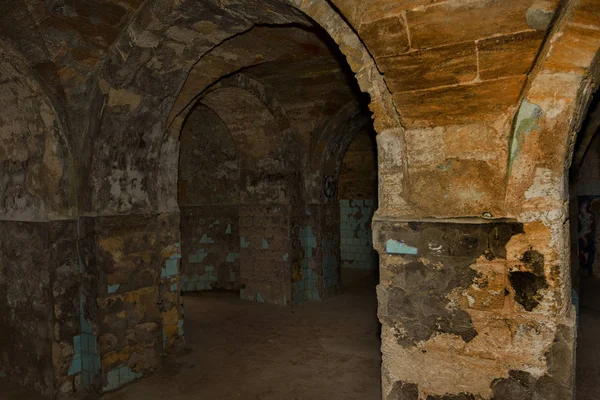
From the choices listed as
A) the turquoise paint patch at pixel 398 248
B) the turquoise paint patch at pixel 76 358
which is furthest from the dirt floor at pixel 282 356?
the turquoise paint patch at pixel 398 248

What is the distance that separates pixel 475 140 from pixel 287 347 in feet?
13.7

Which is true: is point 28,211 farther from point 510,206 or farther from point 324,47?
point 510,206

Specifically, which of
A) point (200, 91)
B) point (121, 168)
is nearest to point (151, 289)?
point (121, 168)

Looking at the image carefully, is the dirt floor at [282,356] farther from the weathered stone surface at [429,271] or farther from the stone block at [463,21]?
the stone block at [463,21]

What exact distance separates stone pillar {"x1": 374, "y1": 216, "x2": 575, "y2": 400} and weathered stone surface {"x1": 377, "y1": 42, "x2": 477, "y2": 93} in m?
0.72

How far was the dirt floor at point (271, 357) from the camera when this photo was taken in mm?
4582

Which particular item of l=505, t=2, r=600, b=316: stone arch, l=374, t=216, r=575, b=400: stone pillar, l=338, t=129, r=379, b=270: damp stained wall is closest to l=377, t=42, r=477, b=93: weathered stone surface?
l=505, t=2, r=600, b=316: stone arch

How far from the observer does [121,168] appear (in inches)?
189

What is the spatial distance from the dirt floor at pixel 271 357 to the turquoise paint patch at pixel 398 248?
7.72ft

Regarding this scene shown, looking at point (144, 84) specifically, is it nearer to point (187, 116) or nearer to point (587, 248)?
point (187, 116)

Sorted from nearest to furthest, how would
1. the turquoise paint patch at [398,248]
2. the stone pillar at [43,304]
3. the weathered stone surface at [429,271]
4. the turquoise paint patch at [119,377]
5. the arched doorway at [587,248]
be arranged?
the weathered stone surface at [429,271]
the turquoise paint patch at [398,248]
the stone pillar at [43,304]
the turquoise paint patch at [119,377]
the arched doorway at [587,248]

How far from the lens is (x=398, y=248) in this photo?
2.63 m

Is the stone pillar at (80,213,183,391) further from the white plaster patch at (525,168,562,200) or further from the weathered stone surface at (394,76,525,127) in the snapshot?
the white plaster patch at (525,168,562,200)

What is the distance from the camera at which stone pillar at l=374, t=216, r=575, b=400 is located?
2.29 metres
